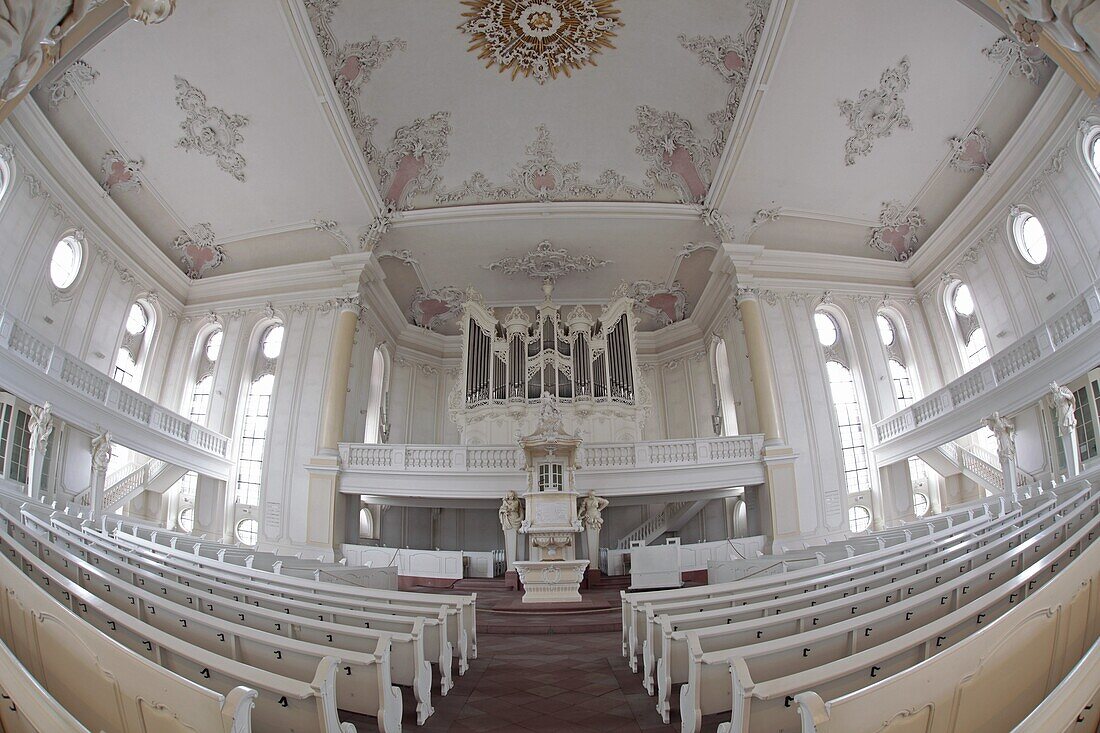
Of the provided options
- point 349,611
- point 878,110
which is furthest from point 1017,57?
point 349,611

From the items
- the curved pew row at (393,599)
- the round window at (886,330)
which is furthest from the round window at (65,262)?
the round window at (886,330)

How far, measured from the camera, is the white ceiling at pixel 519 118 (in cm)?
1236

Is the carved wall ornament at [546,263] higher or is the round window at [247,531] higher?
the carved wall ornament at [546,263]

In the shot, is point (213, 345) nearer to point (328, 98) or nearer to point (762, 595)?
point (328, 98)

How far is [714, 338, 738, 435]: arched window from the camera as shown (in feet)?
62.3

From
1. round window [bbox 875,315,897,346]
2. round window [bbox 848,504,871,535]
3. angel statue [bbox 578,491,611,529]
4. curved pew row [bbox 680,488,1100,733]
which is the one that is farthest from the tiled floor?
round window [bbox 875,315,897,346]

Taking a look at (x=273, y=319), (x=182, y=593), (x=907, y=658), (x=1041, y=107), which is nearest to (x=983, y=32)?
(x=1041, y=107)

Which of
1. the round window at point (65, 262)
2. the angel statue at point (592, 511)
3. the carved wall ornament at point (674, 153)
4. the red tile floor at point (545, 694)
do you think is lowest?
the red tile floor at point (545, 694)

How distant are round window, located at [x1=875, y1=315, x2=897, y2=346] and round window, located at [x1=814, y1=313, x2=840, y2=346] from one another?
1173mm

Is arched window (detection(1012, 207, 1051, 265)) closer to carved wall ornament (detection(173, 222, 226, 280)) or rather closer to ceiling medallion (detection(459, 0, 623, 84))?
ceiling medallion (detection(459, 0, 623, 84))

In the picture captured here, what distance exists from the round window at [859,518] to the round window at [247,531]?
49.7ft

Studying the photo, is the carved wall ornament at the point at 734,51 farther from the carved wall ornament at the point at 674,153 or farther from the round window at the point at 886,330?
the round window at the point at 886,330

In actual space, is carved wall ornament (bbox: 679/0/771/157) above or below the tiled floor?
above

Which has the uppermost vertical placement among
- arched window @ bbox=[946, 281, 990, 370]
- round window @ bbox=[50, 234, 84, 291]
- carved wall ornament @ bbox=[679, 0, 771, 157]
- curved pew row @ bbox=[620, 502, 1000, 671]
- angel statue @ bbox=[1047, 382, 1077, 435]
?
carved wall ornament @ bbox=[679, 0, 771, 157]
